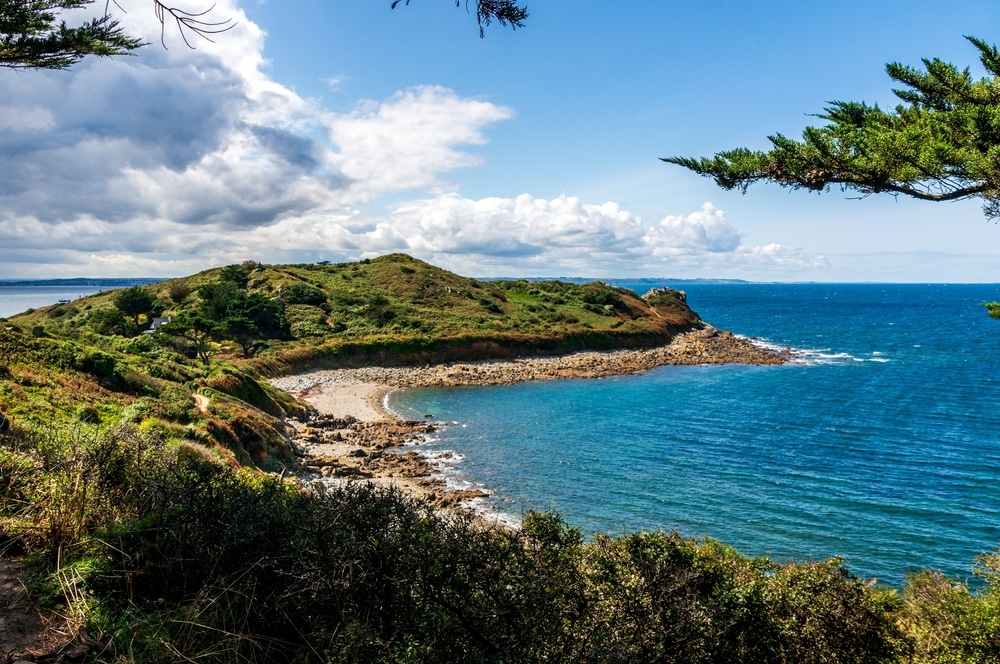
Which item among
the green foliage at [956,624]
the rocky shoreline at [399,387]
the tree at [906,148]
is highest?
the tree at [906,148]

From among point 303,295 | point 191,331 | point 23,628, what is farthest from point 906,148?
point 303,295

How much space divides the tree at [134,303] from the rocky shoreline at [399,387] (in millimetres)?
21696

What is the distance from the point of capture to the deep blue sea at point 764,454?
1881 cm

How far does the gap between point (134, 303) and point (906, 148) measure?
64.2 m

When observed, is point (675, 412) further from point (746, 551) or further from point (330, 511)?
point (330, 511)

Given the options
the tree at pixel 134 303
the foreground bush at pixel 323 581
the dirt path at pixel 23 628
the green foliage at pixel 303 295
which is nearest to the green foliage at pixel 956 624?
the foreground bush at pixel 323 581

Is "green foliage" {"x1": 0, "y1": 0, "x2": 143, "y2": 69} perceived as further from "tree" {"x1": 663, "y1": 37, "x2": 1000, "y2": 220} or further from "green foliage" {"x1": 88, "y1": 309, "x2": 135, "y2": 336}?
"green foliage" {"x1": 88, "y1": 309, "x2": 135, "y2": 336}

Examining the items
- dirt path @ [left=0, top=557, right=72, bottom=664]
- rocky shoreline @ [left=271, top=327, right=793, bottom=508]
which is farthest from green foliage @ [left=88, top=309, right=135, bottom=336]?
dirt path @ [left=0, top=557, right=72, bottom=664]

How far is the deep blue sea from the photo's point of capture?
1881 cm

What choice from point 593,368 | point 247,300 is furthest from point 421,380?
point 247,300

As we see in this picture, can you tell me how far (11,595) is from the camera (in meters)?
4.66

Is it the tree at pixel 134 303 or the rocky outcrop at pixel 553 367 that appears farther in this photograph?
the tree at pixel 134 303

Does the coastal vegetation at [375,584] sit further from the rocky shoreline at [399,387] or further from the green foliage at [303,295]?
the green foliage at [303,295]

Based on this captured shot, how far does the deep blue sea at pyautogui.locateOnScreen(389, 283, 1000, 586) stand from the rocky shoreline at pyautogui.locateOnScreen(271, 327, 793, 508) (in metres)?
2.06
